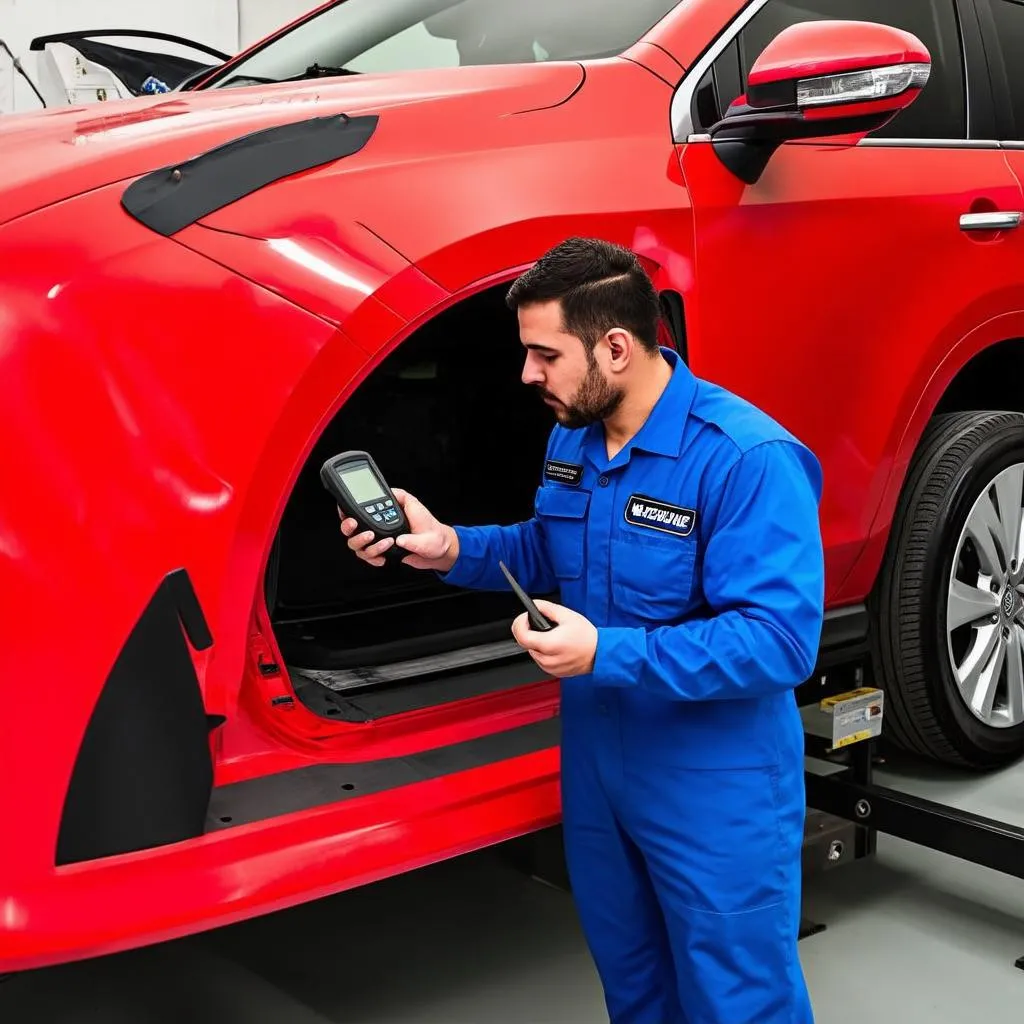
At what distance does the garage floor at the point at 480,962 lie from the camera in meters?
2.12

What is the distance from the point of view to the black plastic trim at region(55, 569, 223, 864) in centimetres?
146

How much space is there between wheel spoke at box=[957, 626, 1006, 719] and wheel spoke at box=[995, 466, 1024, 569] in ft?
0.52

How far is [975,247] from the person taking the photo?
8.11 ft

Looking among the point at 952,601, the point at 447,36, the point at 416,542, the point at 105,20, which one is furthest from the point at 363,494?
the point at 105,20

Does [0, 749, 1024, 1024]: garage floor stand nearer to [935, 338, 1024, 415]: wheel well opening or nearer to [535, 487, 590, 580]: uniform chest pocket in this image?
[535, 487, 590, 580]: uniform chest pocket

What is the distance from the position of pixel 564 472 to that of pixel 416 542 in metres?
0.23

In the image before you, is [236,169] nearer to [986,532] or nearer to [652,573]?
[652,573]

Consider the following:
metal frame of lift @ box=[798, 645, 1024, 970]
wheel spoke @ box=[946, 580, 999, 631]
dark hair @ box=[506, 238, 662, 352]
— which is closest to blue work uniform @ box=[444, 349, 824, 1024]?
dark hair @ box=[506, 238, 662, 352]

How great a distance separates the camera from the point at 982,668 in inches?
106

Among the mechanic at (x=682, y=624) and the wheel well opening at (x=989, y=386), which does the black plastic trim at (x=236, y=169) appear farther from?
the wheel well opening at (x=989, y=386)

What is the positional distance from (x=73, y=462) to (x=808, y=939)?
5.27 feet

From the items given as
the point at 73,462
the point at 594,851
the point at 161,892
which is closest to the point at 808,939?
the point at 594,851

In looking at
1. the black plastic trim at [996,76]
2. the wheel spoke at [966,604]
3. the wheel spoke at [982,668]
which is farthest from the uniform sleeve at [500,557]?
the black plastic trim at [996,76]

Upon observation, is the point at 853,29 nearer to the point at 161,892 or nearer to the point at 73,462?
the point at 73,462
